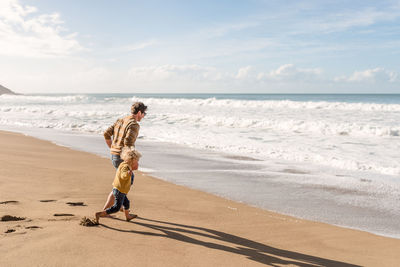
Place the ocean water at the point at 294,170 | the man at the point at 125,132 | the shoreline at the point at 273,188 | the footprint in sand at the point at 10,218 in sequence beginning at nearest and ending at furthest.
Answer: the footprint in sand at the point at 10,218 → the man at the point at 125,132 → the shoreline at the point at 273,188 → the ocean water at the point at 294,170

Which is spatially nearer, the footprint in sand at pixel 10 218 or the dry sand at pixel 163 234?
the dry sand at pixel 163 234

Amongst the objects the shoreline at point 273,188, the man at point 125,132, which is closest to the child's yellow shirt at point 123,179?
the man at point 125,132

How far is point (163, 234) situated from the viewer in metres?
3.71

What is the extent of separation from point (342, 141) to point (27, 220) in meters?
12.9

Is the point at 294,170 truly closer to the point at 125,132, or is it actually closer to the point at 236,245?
the point at 236,245

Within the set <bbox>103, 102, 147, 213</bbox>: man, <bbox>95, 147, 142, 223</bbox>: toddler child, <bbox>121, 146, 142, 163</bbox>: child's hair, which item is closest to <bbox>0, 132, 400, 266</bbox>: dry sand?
<bbox>95, 147, 142, 223</bbox>: toddler child

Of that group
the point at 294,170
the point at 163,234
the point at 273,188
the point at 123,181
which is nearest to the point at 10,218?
the point at 123,181

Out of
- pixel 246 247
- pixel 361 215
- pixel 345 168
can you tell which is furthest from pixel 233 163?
pixel 246 247

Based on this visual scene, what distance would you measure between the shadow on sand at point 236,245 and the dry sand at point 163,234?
1cm

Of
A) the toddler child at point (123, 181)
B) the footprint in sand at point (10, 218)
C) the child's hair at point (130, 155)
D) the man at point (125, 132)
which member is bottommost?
the footprint in sand at point (10, 218)

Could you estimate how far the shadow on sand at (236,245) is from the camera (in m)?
3.30

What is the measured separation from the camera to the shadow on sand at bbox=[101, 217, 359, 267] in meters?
3.30

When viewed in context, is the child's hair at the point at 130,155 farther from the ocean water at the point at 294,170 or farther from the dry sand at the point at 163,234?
the ocean water at the point at 294,170

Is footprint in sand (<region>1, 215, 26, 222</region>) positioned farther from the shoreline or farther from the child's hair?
the shoreline
